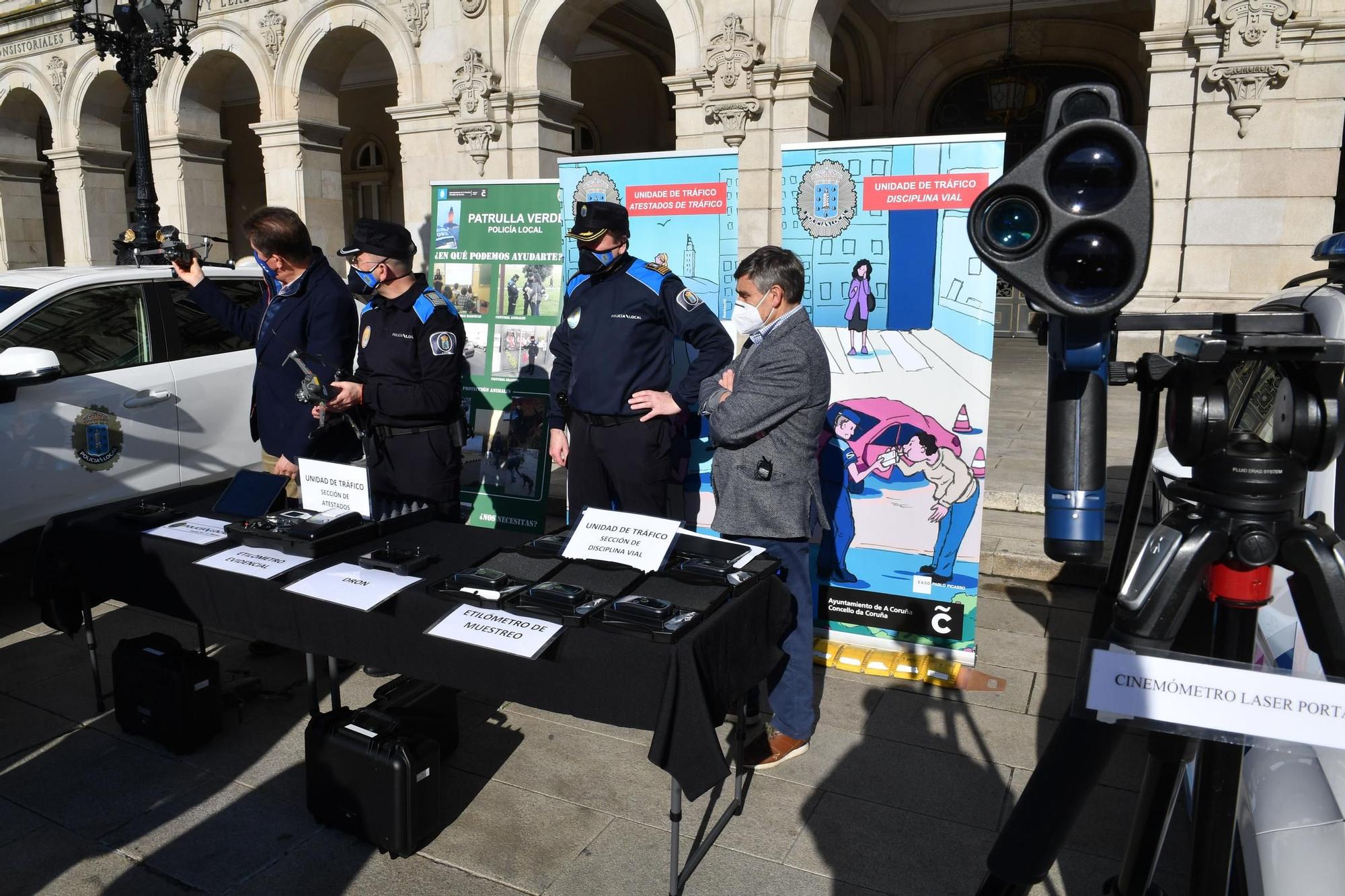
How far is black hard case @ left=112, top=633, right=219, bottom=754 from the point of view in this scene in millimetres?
3180

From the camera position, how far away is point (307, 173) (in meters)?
12.4

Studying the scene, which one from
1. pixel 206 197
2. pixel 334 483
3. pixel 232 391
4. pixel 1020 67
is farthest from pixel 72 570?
pixel 1020 67

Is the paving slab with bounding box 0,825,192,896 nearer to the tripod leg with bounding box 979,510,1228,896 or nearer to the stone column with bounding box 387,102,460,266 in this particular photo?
the tripod leg with bounding box 979,510,1228,896

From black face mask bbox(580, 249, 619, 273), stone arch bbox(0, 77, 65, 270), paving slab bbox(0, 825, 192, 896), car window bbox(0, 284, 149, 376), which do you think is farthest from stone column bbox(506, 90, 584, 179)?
stone arch bbox(0, 77, 65, 270)

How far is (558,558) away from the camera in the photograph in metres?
2.71

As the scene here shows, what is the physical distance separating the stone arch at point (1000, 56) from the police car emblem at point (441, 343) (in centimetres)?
1235

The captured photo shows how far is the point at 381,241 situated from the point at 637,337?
117 cm

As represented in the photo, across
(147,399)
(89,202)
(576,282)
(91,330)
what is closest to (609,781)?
(576,282)

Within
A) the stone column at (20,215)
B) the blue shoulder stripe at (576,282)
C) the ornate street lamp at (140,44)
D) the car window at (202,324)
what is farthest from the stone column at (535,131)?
the stone column at (20,215)

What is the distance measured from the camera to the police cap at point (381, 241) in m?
3.79

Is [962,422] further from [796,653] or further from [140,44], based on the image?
[140,44]

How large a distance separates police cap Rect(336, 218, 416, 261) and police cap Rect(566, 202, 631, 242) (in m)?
0.73

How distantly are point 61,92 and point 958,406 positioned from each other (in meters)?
17.4

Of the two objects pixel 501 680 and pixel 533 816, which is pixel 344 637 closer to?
pixel 501 680
